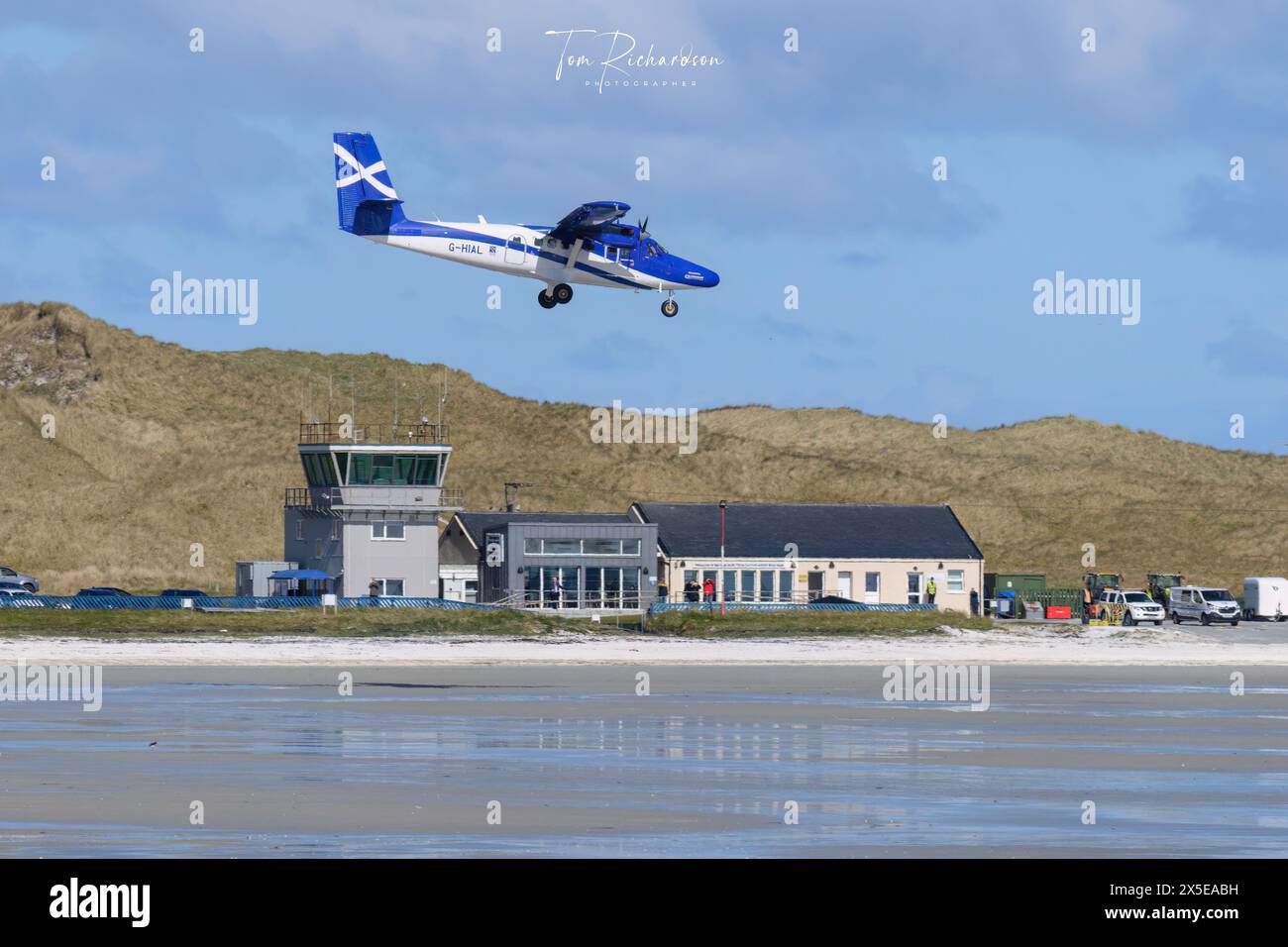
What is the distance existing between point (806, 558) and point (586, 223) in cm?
3694

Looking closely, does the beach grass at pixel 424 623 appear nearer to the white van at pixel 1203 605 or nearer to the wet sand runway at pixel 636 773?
the white van at pixel 1203 605

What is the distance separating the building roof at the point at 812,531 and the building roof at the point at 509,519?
183cm

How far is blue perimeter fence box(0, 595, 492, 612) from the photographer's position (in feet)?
253

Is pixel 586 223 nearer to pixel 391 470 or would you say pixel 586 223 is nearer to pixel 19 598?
pixel 391 470

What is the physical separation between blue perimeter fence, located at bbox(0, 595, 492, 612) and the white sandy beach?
28.7 ft

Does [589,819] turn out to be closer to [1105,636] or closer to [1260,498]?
[1105,636]

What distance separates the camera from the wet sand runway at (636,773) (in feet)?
78.6

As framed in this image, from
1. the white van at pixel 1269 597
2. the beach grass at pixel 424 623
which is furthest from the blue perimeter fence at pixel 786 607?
the white van at pixel 1269 597

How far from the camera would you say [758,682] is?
53375mm

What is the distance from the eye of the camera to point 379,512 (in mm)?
85250

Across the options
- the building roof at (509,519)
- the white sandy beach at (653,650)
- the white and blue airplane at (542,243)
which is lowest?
the white sandy beach at (653,650)

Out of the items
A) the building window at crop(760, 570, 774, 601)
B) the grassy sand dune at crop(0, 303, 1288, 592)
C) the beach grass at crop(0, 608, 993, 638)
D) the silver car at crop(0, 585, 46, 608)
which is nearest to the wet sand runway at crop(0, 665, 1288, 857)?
the beach grass at crop(0, 608, 993, 638)
